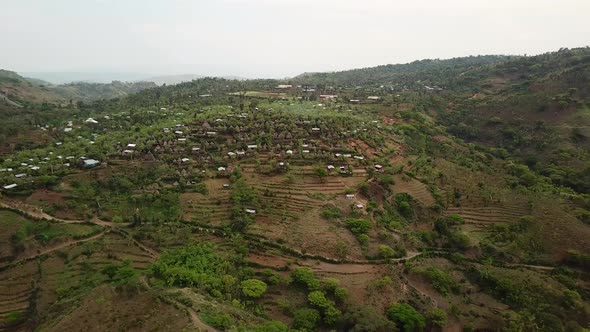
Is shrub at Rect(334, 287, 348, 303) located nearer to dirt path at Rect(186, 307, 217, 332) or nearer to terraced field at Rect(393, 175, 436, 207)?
dirt path at Rect(186, 307, 217, 332)

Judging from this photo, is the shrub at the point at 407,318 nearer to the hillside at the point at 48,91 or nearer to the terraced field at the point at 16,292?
the terraced field at the point at 16,292

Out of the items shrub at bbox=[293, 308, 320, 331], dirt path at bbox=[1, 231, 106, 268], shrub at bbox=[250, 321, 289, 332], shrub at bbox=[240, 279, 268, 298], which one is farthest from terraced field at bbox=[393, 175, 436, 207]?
dirt path at bbox=[1, 231, 106, 268]

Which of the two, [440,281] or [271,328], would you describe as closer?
[271,328]

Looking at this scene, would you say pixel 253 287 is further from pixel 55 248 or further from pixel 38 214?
pixel 38 214

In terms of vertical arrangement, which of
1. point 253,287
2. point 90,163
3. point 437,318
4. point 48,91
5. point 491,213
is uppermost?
point 48,91

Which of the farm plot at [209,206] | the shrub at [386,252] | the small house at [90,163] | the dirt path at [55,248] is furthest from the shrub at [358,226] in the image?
the small house at [90,163]

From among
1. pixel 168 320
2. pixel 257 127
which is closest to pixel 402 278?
pixel 168 320

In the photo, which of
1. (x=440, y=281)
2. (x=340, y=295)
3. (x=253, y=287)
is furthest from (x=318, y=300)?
(x=440, y=281)

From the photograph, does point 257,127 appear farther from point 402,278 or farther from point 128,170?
point 402,278

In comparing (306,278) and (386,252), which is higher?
(386,252)
